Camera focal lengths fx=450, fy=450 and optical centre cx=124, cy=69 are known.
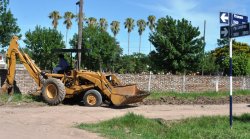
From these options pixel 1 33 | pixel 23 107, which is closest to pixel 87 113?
pixel 23 107

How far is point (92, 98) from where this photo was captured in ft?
65.8

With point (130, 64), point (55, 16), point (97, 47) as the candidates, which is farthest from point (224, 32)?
point (55, 16)

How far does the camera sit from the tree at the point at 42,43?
49500mm

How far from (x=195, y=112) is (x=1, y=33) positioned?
1404 cm

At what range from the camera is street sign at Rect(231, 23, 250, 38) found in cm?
1299

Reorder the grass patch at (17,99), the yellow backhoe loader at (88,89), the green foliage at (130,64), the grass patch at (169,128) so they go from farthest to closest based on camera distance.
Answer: the green foliage at (130,64)
the grass patch at (17,99)
the yellow backhoe loader at (88,89)
the grass patch at (169,128)

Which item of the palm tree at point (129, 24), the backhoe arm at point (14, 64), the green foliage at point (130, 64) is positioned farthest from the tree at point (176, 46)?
the palm tree at point (129, 24)

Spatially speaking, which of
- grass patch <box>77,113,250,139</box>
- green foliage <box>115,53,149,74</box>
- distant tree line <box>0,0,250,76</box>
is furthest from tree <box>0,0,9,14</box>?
green foliage <box>115,53,149,74</box>

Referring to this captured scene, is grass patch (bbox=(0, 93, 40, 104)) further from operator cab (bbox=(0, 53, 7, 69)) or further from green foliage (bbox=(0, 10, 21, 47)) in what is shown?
green foliage (bbox=(0, 10, 21, 47))

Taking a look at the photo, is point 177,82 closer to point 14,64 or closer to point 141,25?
point 14,64

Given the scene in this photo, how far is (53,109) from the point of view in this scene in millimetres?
18344

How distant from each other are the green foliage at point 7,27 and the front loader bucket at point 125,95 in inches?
399

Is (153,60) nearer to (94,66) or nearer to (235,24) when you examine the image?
(94,66)

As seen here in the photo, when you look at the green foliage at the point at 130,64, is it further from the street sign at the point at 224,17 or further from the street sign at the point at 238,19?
the street sign at the point at 224,17
